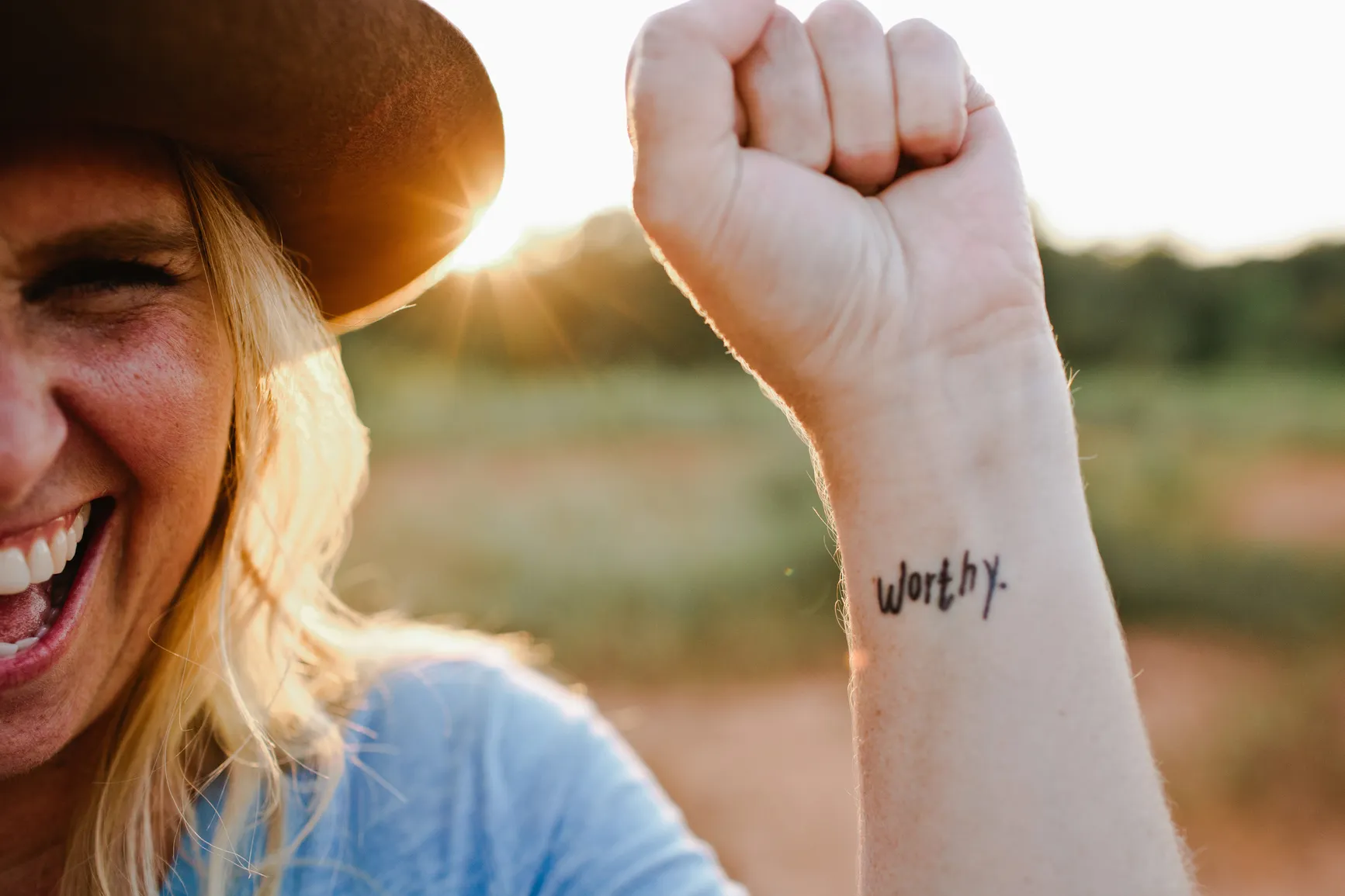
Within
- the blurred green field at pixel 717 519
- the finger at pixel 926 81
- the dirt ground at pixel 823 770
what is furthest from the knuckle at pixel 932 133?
the dirt ground at pixel 823 770

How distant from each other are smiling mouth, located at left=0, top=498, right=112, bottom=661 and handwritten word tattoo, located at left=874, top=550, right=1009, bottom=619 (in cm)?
114

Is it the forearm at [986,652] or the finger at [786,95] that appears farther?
the finger at [786,95]

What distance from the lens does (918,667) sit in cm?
117

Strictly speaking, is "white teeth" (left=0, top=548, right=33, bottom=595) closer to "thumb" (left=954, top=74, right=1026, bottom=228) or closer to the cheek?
the cheek

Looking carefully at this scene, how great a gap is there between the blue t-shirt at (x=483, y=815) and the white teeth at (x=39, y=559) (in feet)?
1.60

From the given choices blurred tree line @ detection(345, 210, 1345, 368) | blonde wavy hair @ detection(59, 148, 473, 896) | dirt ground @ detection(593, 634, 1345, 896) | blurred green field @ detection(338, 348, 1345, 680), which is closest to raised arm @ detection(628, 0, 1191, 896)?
blonde wavy hair @ detection(59, 148, 473, 896)

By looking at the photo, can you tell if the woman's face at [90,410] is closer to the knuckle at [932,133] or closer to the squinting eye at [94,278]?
the squinting eye at [94,278]

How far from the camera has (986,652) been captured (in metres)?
1.15

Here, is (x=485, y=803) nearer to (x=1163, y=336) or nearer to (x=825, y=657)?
(x=825, y=657)

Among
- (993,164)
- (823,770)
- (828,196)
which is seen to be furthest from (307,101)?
(823,770)

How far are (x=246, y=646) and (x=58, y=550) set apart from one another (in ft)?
1.39

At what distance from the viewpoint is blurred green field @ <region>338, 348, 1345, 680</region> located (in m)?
8.20

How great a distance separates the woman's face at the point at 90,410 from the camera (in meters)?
1.14

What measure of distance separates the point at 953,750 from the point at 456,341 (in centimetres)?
2629
